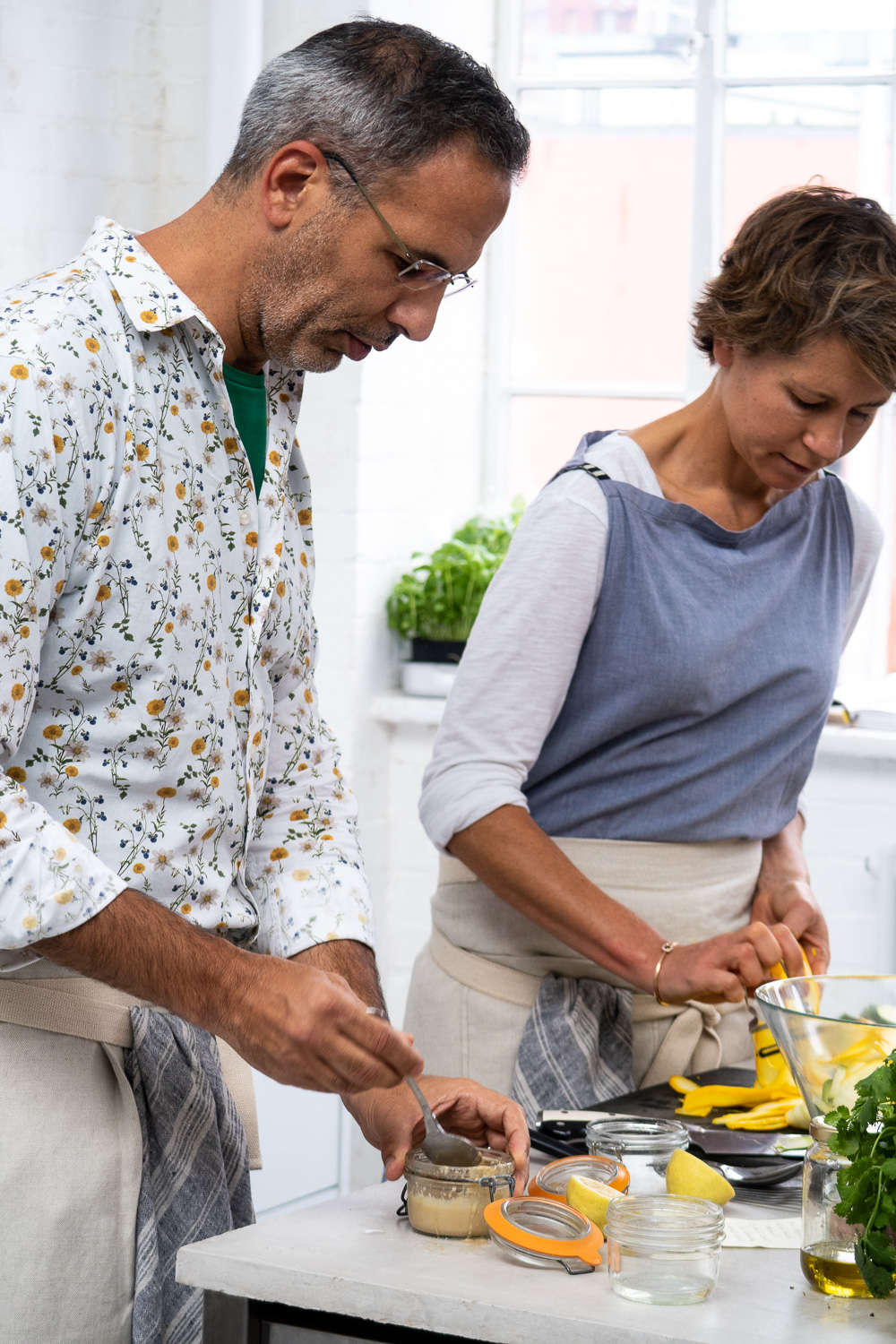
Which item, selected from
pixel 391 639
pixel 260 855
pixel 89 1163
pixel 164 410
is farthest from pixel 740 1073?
pixel 391 639

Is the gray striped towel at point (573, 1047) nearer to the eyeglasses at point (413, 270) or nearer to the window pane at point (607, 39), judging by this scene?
the eyeglasses at point (413, 270)

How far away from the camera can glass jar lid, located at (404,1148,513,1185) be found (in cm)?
112

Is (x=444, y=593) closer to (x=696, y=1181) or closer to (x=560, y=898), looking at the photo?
(x=560, y=898)

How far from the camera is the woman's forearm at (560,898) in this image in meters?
1.62

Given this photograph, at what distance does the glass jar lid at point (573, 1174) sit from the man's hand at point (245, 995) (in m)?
0.16

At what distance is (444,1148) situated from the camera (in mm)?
1168

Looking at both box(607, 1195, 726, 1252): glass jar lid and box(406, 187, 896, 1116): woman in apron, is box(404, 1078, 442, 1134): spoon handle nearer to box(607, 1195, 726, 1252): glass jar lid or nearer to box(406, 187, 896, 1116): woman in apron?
box(607, 1195, 726, 1252): glass jar lid

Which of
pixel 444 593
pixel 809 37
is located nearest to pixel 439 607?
pixel 444 593

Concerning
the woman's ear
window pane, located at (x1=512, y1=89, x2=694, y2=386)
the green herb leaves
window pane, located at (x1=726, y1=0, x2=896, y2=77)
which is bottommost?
the green herb leaves

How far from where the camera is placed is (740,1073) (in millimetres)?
Answer: 1627

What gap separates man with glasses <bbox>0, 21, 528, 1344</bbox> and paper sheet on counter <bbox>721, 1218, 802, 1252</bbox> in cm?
17

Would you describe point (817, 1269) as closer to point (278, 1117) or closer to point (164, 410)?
point (164, 410)

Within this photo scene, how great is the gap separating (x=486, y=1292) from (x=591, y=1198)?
155 mm

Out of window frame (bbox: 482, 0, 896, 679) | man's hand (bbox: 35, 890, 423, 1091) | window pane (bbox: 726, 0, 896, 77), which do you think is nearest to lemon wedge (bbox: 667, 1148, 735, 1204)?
man's hand (bbox: 35, 890, 423, 1091)
